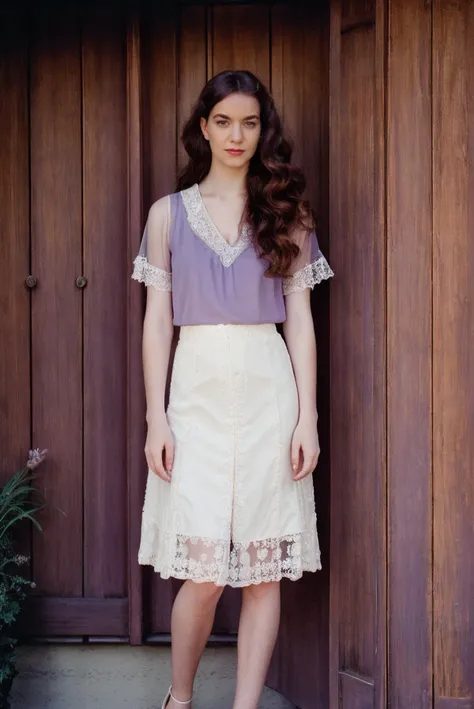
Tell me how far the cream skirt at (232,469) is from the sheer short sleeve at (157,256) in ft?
0.56

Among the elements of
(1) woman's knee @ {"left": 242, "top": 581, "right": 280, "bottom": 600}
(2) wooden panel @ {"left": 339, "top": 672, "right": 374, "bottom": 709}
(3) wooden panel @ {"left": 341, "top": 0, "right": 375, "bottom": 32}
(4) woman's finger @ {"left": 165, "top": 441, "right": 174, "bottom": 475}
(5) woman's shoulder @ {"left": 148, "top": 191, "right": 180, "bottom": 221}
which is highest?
(3) wooden panel @ {"left": 341, "top": 0, "right": 375, "bottom": 32}

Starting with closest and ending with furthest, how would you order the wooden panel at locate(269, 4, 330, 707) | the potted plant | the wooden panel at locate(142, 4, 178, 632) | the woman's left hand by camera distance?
the woman's left hand
the potted plant
the wooden panel at locate(269, 4, 330, 707)
the wooden panel at locate(142, 4, 178, 632)

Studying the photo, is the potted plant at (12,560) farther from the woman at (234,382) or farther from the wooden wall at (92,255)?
the woman at (234,382)

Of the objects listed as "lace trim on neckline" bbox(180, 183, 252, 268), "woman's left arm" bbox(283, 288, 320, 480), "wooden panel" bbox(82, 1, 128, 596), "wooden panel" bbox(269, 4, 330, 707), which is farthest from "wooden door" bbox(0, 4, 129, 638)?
"woman's left arm" bbox(283, 288, 320, 480)

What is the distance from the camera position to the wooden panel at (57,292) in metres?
3.04

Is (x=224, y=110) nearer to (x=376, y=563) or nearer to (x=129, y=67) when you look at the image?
(x=129, y=67)

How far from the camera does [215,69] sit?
9.90 feet

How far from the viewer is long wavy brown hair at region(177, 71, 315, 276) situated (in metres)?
2.60

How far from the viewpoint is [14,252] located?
10.0ft

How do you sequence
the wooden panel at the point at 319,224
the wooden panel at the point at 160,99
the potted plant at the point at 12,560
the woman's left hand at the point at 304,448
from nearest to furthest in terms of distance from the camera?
the woman's left hand at the point at 304,448 → the potted plant at the point at 12,560 → the wooden panel at the point at 319,224 → the wooden panel at the point at 160,99

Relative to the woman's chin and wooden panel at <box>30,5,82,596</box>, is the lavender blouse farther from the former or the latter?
wooden panel at <box>30,5,82,596</box>

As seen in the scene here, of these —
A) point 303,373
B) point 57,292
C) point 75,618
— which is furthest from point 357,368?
point 75,618

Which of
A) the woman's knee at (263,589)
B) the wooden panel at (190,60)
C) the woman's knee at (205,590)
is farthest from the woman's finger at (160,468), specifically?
the wooden panel at (190,60)

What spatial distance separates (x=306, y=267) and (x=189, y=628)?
1.11 meters
